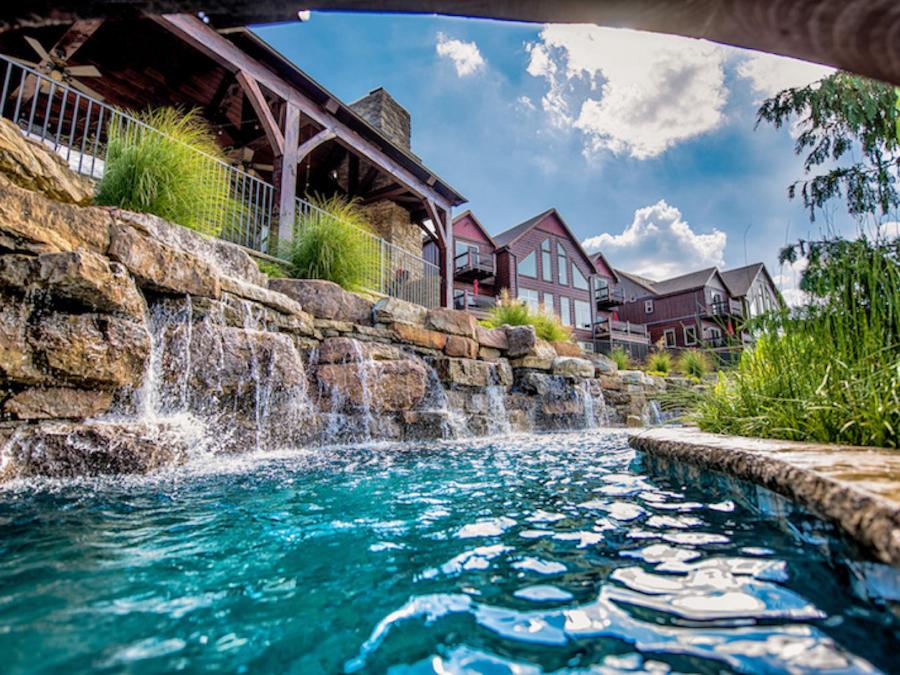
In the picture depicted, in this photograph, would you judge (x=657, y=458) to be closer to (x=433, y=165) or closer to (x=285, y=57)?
(x=285, y=57)

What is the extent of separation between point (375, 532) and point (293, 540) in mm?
286

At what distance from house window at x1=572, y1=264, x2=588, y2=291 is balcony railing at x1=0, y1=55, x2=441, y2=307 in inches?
594

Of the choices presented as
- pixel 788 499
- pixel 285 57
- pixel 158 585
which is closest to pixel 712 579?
pixel 788 499

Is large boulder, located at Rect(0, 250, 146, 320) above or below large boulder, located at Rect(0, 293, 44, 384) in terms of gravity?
above

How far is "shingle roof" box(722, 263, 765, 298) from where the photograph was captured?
96.3ft

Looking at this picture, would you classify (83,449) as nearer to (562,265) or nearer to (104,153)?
(104,153)

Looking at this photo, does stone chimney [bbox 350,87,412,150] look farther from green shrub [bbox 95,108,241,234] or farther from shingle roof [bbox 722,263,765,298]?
shingle roof [bbox 722,263,765,298]

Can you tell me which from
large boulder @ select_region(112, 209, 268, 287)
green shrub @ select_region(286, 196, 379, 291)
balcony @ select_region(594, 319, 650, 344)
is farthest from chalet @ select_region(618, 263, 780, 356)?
large boulder @ select_region(112, 209, 268, 287)

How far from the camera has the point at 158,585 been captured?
114 centimetres

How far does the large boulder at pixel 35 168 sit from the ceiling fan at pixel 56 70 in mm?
4555

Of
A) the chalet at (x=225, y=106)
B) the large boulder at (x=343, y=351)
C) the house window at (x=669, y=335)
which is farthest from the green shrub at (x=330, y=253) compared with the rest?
the house window at (x=669, y=335)

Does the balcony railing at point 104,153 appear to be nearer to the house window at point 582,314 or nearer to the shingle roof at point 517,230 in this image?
the shingle roof at point 517,230

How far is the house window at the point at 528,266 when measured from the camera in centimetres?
2267

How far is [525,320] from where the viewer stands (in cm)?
869
